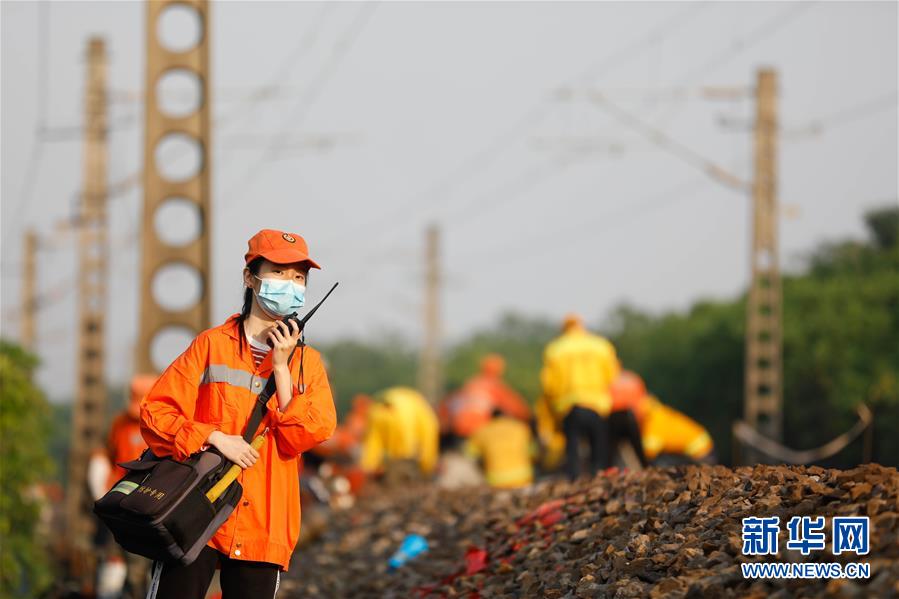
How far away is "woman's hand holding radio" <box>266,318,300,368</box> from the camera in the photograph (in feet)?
19.4

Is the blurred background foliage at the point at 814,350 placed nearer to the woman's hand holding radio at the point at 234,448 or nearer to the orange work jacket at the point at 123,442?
the orange work jacket at the point at 123,442

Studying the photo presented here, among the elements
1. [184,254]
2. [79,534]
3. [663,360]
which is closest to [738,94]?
[79,534]

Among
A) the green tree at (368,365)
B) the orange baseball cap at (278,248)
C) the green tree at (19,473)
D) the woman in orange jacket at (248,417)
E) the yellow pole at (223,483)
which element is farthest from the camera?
the green tree at (368,365)

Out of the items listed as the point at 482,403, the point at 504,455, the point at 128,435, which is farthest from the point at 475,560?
the point at 482,403

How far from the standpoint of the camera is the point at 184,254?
13.7 m

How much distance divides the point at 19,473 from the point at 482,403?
7.26 metres

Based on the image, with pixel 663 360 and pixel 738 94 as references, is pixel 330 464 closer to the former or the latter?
pixel 738 94

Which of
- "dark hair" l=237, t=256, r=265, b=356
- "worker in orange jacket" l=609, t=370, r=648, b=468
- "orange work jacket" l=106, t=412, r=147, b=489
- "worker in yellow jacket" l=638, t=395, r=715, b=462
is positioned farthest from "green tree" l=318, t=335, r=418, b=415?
"dark hair" l=237, t=256, r=265, b=356

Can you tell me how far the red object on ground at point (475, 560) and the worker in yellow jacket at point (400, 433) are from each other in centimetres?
1077

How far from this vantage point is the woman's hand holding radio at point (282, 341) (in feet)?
19.4

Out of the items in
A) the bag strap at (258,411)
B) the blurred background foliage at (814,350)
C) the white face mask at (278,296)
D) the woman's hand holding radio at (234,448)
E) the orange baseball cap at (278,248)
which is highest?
the orange baseball cap at (278,248)

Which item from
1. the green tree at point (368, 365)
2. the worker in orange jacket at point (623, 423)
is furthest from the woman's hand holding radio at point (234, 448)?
the green tree at point (368, 365)

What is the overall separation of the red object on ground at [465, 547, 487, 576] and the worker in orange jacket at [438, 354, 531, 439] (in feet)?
31.4

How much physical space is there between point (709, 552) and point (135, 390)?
6.32m
